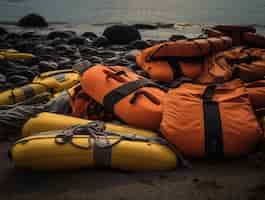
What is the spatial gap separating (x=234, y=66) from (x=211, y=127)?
5.20ft

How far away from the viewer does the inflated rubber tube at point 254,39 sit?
5.29 metres

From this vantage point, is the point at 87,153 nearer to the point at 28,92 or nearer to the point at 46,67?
the point at 28,92

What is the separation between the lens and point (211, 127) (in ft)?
9.57

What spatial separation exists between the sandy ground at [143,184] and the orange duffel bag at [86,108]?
973 mm

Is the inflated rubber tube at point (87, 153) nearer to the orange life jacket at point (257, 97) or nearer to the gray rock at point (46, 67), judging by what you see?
the orange life jacket at point (257, 97)

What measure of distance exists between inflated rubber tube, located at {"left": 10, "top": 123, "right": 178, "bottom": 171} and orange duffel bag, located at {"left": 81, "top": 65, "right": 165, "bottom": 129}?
1.20 feet

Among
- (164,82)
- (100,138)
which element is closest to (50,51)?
(164,82)

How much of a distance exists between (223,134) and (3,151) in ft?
6.99

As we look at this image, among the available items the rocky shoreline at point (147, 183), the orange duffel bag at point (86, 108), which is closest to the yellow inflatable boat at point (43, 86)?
the orange duffel bag at point (86, 108)

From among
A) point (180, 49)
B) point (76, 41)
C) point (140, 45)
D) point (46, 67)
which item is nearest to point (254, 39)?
point (180, 49)

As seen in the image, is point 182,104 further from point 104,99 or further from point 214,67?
point 214,67

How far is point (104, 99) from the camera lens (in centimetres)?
354

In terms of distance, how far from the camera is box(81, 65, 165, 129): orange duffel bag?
3229mm

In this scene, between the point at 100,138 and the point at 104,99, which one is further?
the point at 104,99
